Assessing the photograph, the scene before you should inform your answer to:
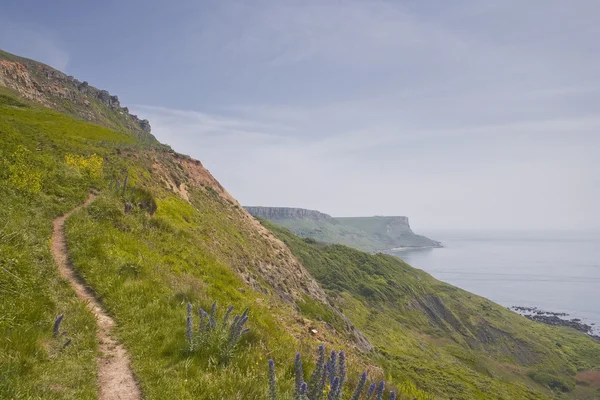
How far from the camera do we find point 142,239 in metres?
15.2

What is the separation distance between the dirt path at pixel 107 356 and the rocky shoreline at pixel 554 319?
7568 inches

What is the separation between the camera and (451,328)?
416 ft

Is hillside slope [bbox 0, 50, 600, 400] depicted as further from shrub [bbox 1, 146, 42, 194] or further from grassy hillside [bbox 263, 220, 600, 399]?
grassy hillside [bbox 263, 220, 600, 399]

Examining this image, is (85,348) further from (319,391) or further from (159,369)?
(319,391)

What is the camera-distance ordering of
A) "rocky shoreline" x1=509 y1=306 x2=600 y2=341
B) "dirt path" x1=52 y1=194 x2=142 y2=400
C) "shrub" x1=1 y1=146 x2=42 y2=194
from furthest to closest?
"rocky shoreline" x1=509 y1=306 x2=600 y2=341 < "shrub" x1=1 y1=146 x2=42 y2=194 < "dirt path" x1=52 y1=194 x2=142 y2=400

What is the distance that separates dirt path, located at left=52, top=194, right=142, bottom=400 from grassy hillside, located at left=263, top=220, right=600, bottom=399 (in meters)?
74.4

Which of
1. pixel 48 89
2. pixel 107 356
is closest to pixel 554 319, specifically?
pixel 107 356

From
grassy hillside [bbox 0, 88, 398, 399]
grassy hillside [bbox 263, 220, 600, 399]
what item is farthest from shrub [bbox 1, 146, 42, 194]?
grassy hillside [bbox 263, 220, 600, 399]

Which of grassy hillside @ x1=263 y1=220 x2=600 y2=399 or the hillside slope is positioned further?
grassy hillside @ x1=263 y1=220 x2=600 y2=399

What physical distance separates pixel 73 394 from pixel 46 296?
357 cm

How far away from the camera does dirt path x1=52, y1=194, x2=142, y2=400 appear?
559 cm

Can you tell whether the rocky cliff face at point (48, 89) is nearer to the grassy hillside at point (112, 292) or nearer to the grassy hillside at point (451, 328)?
the grassy hillside at point (112, 292)

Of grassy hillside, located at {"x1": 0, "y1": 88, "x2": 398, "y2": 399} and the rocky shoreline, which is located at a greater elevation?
grassy hillside, located at {"x1": 0, "y1": 88, "x2": 398, "y2": 399}

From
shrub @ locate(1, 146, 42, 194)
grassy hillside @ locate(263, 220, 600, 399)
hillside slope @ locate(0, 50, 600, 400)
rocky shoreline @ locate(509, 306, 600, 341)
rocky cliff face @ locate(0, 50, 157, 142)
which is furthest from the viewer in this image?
rocky shoreline @ locate(509, 306, 600, 341)
